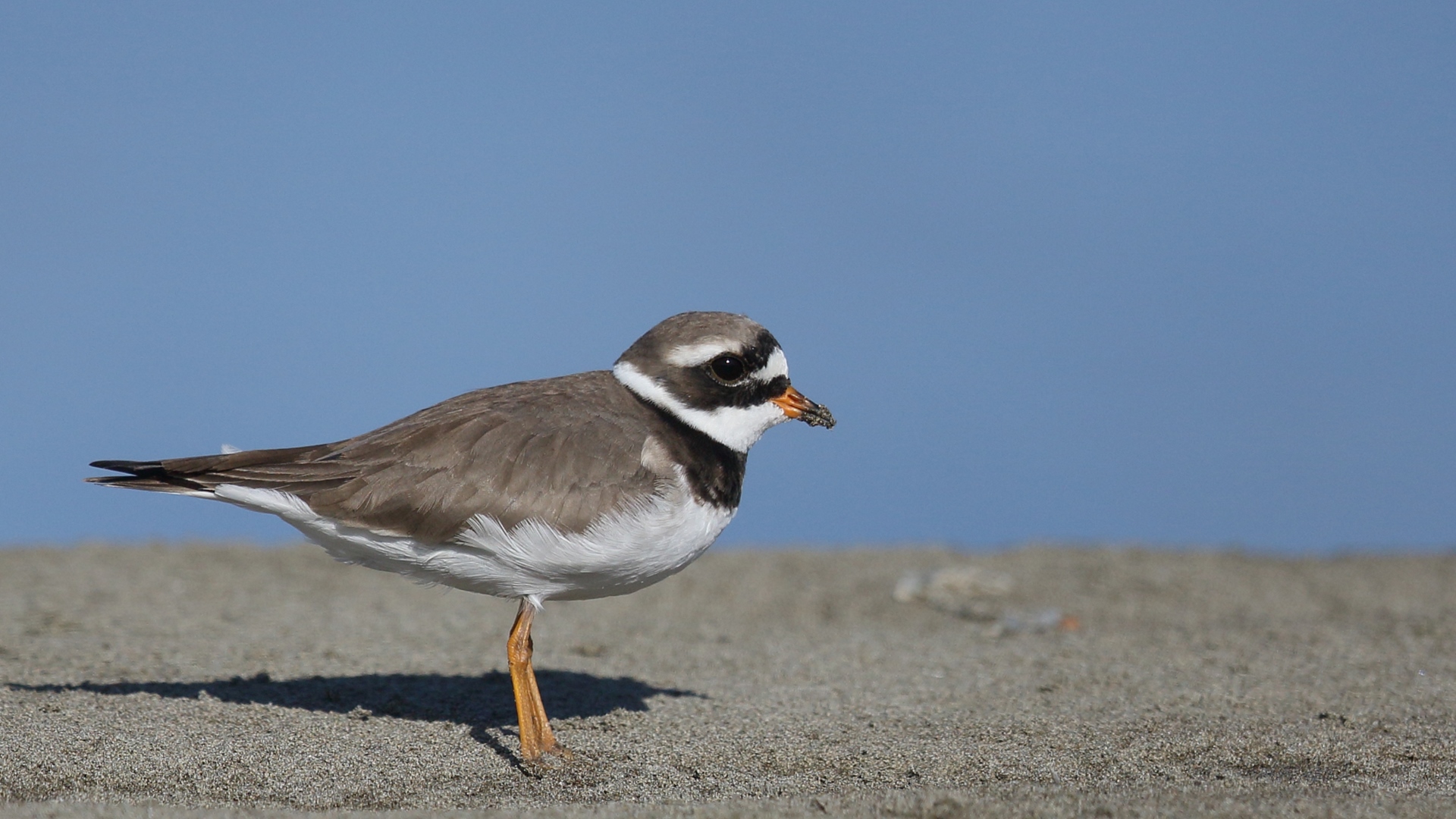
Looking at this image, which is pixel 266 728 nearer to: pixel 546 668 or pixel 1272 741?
pixel 546 668

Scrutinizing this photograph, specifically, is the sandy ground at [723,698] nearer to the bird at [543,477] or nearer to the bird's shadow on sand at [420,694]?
the bird's shadow on sand at [420,694]

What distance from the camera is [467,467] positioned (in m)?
5.44

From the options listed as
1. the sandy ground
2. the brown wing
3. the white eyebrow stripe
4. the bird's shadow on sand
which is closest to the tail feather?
the brown wing

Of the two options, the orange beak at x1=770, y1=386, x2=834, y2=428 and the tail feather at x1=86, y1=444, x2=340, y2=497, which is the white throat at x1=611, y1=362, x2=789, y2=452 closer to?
the orange beak at x1=770, y1=386, x2=834, y2=428

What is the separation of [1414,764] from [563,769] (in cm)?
394

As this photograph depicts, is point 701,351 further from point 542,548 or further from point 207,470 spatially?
point 207,470

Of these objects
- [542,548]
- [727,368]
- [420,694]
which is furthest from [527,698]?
[727,368]

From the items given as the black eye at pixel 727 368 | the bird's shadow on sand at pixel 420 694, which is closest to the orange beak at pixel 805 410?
the black eye at pixel 727 368

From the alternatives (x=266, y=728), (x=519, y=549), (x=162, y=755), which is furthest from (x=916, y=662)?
(x=162, y=755)

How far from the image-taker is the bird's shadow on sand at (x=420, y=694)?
6.45m

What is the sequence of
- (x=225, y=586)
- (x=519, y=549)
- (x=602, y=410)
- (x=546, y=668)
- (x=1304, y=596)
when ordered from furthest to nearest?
1. (x=1304, y=596)
2. (x=225, y=586)
3. (x=546, y=668)
4. (x=602, y=410)
5. (x=519, y=549)

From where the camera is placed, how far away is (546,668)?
7.58 meters

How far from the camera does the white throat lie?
18.8ft

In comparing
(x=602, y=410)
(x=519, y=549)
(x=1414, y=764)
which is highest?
(x=602, y=410)
